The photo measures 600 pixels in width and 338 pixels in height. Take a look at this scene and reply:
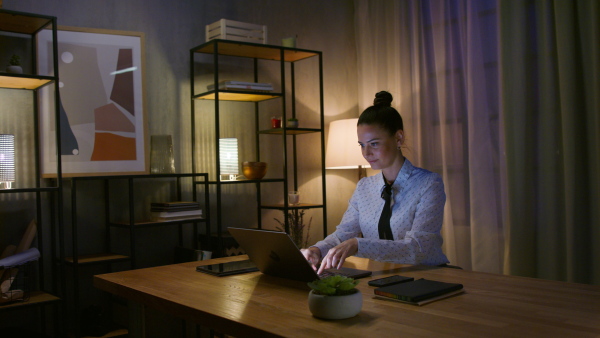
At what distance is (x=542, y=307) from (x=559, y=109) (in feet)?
7.24

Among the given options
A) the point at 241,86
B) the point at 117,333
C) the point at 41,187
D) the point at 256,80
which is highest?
the point at 256,80

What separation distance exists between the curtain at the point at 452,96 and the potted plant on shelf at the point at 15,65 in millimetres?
2387

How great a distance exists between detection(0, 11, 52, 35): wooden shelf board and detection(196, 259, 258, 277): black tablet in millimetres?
1652

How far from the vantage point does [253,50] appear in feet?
12.4

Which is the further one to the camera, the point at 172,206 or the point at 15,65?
the point at 172,206

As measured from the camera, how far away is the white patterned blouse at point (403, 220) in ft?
→ 6.98

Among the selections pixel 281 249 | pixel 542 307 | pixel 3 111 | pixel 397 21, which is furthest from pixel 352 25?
pixel 542 307

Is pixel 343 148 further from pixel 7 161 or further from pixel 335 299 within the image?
pixel 335 299

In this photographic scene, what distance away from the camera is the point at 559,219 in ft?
10.8

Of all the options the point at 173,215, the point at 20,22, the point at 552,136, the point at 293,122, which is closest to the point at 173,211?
the point at 173,215

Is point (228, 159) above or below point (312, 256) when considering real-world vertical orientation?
above

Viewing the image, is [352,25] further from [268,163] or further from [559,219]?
[559,219]

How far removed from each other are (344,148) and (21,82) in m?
2.18

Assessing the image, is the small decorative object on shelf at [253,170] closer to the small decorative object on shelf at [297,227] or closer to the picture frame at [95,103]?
the small decorative object on shelf at [297,227]
